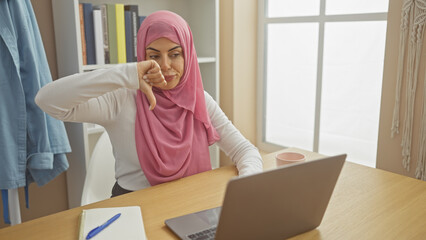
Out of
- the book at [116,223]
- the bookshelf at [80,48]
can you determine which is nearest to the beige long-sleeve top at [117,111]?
the book at [116,223]

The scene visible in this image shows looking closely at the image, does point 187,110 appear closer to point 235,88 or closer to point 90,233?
point 90,233

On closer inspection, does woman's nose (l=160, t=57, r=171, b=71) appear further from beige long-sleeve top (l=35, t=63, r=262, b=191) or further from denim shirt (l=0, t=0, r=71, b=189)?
denim shirt (l=0, t=0, r=71, b=189)

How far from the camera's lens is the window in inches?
90.4

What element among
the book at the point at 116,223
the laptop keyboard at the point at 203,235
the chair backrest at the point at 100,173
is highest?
the book at the point at 116,223

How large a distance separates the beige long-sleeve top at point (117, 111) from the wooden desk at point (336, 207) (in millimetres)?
177

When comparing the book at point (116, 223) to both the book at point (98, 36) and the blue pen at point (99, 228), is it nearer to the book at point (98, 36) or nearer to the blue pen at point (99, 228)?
the blue pen at point (99, 228)

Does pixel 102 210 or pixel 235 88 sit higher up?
pixel 235 88

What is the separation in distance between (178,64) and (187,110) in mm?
187

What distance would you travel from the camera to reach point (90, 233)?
0.92m

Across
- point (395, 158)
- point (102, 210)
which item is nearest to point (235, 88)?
point (395, 158)

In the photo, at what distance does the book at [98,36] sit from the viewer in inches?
79.2

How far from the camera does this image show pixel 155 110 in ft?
4.91

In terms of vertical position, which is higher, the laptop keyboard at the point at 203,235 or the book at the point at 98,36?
the book at the point at 98,36

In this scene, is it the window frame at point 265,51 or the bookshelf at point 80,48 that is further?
the window frame at point 265,51
